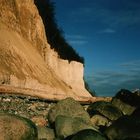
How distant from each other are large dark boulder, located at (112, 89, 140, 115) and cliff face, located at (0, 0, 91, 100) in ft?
15.9

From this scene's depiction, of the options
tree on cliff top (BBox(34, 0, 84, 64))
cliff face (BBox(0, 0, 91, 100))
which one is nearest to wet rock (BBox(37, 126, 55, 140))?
cliff face (BBox(0, 0, 91, 100))

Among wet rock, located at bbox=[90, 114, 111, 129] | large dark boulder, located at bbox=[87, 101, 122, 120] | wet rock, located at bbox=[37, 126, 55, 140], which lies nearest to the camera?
wet rock, located at bbox=[37, 126, 55, 140]

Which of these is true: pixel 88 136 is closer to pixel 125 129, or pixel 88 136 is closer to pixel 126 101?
pixel 125 129

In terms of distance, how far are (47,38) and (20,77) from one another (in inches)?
518

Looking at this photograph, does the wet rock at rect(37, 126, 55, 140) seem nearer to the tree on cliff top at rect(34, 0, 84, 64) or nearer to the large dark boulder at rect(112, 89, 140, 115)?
the large dark boulder at rect(112, 89, 140, 115)

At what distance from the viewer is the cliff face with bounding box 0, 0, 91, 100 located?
2592 centimetres

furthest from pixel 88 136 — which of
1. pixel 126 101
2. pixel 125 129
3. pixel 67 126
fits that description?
pixel 126 101

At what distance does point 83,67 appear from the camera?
144 ft

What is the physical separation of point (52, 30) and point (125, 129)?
29.3 m

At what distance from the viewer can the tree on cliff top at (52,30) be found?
3884 centimetres

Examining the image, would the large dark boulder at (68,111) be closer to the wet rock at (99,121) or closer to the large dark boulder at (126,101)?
the wet rock at (99,121)

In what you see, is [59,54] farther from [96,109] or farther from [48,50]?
[96,109]

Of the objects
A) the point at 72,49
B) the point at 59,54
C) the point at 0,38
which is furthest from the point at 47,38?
the point at 0,38

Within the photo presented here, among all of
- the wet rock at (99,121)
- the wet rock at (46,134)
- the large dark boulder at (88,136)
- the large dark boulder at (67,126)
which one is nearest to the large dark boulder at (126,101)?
the wet rock at (99,121)
